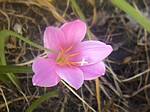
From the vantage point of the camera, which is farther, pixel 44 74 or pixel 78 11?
pixel 78 11

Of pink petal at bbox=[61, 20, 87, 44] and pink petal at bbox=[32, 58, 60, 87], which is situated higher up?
pink petal at bbox=[61, 20, 87, 44]

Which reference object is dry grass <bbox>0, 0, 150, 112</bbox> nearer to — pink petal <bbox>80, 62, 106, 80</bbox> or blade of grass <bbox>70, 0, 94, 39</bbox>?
blade of grass <bbox>70, 0, 94, 39</bbox>

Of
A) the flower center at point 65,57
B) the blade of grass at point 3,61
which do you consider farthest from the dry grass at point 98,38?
the flower center at point 65,57

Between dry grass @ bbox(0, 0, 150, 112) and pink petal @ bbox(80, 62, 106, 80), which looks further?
dry grass @ bbox(0, 0, 150, 112)

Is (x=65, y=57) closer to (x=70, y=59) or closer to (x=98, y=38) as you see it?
(x=70, y=59)

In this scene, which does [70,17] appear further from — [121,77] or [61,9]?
[121,77]

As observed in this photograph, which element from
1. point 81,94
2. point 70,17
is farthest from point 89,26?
point 81,94

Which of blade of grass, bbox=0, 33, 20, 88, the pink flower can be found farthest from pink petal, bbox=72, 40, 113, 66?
blade of grass, bbox=0, 33, 20, 88

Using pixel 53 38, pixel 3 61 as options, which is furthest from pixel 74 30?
pixel 3 61
